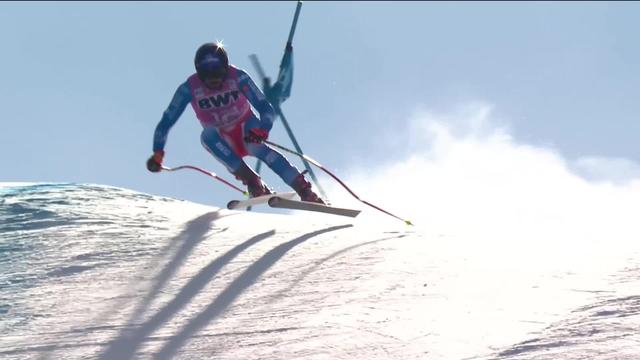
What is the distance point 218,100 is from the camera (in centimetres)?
668

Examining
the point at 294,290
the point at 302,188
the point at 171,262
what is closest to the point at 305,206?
the point at 302,188

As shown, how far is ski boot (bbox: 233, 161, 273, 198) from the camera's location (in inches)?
267

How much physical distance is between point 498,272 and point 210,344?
1.44 meters

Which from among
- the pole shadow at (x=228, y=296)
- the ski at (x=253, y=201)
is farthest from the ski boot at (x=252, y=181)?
the pole shadow at (x=228, y=296)

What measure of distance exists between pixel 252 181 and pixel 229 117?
0.46 meters

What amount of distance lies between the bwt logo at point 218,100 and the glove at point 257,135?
28cm

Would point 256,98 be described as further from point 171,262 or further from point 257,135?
point 171,262

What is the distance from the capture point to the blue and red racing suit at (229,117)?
6684mm

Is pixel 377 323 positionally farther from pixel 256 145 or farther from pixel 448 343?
pixel 256 145

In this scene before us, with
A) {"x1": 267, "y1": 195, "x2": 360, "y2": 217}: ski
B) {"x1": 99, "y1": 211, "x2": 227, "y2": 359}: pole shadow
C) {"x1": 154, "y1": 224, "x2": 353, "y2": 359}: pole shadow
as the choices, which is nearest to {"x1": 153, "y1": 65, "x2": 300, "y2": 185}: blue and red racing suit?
{"x1": 267, "y1": 195, "x2": 360, "y2": 217}: ski

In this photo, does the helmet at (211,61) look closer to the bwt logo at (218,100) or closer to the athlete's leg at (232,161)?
the bwt logo at (218,100)

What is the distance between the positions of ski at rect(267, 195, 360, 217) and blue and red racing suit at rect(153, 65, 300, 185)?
299mm

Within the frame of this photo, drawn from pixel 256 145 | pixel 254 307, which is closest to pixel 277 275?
pixel 254 307

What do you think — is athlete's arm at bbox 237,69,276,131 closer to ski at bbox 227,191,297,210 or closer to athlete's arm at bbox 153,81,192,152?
athlete's arm at bbox 153,81,192,152
